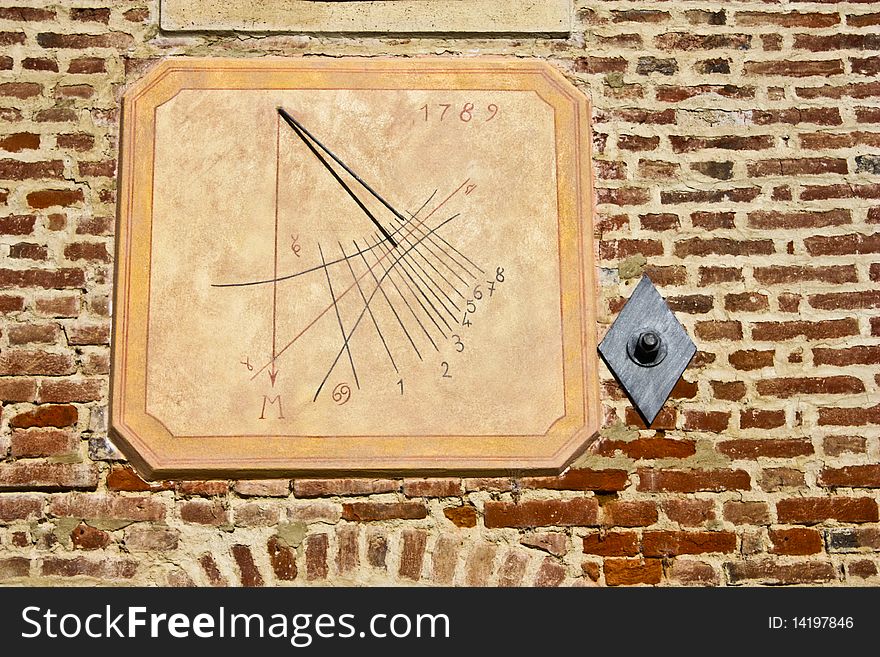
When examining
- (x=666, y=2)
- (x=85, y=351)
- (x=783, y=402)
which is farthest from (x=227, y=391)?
(x=666, y=2)

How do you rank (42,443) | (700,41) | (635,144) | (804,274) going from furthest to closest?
(700,41)
(635,144)
(804,274)
(42,443)

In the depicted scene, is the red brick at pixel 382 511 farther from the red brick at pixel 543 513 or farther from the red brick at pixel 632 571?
the red brick at pixel 632 571

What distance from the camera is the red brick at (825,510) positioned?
3.37m

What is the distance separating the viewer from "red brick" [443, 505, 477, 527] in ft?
10.9

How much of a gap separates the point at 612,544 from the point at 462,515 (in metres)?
0.40

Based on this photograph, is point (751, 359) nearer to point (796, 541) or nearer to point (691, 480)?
point (691, 480)

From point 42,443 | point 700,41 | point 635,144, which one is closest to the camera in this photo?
point 42,443

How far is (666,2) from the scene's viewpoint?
3.82 meters

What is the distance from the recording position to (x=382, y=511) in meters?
3.33

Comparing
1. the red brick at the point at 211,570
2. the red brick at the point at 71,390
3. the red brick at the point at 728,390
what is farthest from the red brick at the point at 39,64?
the red brick at the point at 728,390

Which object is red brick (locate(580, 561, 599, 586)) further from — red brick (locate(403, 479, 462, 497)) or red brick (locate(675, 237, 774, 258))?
red brick (locate(675, 237, 774, 258))

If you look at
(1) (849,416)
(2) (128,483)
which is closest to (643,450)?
(1) (849,416)

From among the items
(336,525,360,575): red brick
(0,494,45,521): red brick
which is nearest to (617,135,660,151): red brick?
(336,525,360,575): red brick

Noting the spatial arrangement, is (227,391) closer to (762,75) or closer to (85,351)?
(85,351)
